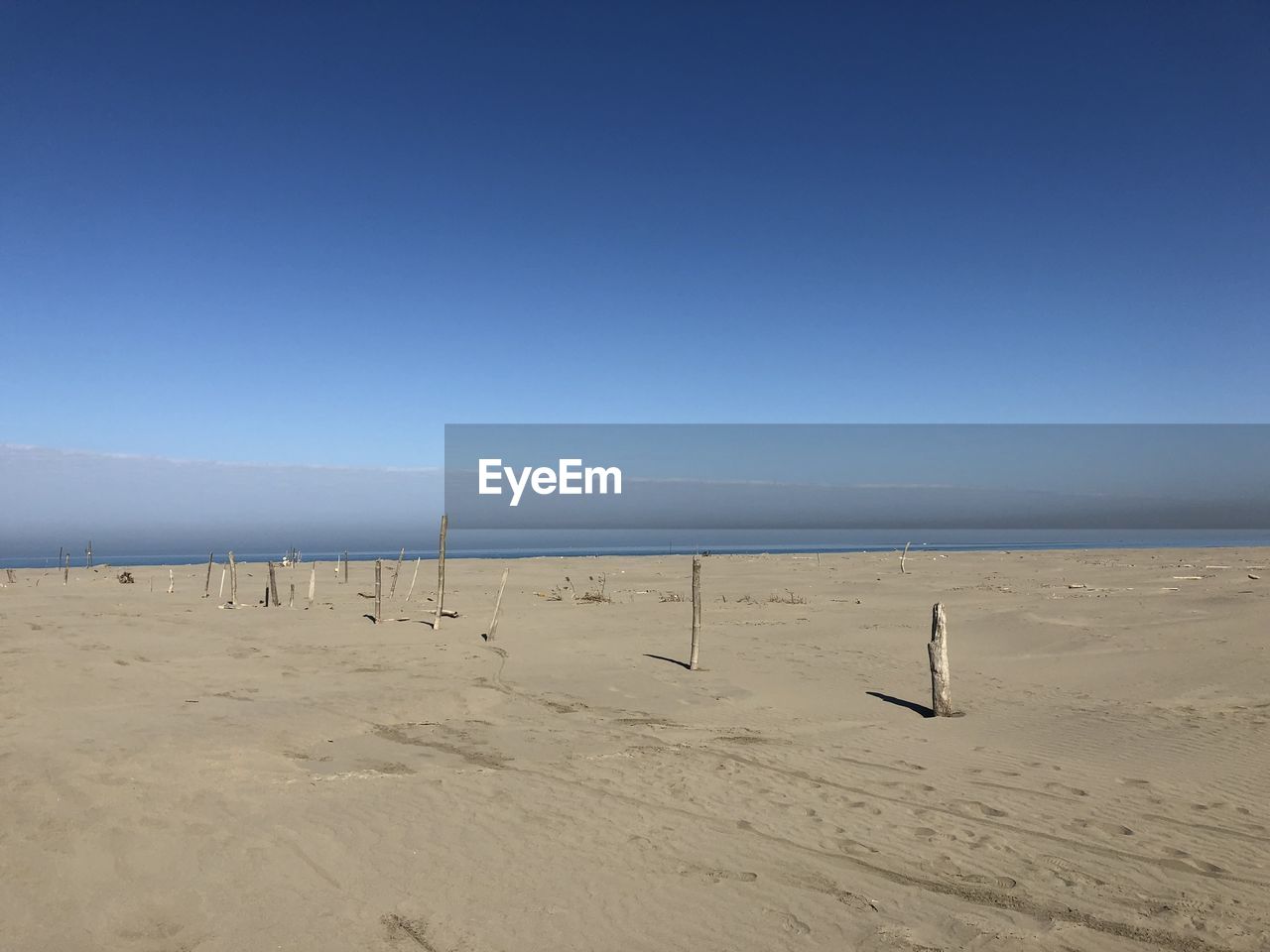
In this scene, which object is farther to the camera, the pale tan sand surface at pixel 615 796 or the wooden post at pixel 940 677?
the wooden post at pixel 940 677

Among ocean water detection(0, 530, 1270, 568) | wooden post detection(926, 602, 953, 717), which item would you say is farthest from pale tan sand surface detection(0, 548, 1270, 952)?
ocean water detection(0, 530, 1270, 568)

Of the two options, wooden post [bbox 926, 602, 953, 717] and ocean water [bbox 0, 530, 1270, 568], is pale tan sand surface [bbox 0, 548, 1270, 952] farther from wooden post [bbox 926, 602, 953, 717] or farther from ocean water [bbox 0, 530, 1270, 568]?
ocean water [bbox 0, 530, 1270, 568]

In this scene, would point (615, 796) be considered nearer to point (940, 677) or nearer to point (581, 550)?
point (940, 677)

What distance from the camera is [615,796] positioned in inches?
309

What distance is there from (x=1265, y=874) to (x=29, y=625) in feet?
71.3

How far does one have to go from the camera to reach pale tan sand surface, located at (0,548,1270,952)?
5.33m

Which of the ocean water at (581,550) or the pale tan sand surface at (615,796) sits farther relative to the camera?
the ocean water at (581,550)

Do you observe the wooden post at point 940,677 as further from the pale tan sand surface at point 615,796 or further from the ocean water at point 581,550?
the ocean water at point 581,550

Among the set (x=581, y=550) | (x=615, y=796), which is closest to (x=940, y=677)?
(x=615, y=796)

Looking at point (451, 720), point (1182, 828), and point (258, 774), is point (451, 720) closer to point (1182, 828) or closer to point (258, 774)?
point (258, 774)

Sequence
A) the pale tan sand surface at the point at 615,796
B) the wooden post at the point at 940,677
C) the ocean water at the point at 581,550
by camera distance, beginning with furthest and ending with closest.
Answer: the ocean water at the point at 581,550 < the wooden post at the point at 940,677 < the pale tan sand surface at the point at 615,796

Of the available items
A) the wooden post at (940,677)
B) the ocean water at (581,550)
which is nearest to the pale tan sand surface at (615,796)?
the wooden post at (940,677)

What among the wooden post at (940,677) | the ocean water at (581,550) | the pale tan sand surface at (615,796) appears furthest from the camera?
the ocean water at (581,550)

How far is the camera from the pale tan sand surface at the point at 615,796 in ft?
17.5
